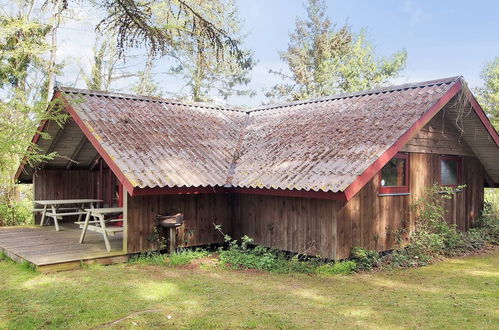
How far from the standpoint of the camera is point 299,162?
927cm

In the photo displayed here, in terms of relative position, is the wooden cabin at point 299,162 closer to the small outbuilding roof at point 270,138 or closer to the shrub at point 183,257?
the small outbuilding roof at point 270,138

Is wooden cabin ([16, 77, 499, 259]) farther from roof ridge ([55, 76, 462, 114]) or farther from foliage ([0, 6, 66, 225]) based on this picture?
foliage ([0, 6, 66, 225])

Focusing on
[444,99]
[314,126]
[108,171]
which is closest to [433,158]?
[444,99]

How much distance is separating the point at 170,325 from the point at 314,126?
22.4 ft

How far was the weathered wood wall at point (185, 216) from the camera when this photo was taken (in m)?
8.99

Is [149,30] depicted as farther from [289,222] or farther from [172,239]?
[289,222]

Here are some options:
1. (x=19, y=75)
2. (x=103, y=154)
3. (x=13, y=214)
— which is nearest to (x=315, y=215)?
(x=103, y=154)

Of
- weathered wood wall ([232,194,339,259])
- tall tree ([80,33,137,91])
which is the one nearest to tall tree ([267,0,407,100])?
tall tree ([80,33,137,91])

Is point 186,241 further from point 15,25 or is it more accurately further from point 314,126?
point 15,25

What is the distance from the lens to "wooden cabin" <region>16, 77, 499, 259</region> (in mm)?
8492

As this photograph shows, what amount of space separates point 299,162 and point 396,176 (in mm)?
2262

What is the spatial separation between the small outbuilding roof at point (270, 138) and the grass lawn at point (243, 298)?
1710 millimetres

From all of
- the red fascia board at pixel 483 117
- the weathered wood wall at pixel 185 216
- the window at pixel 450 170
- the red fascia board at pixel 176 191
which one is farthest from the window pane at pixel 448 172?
the red fascia board at pixel 176 191

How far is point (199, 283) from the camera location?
24.0 feet
